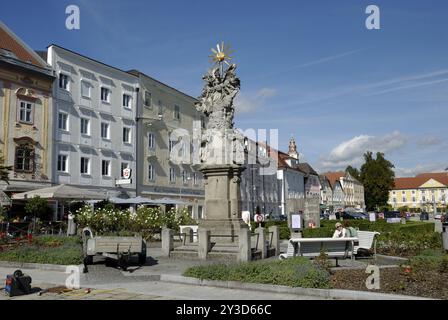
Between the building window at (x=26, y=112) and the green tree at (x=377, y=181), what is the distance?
70.1 metres

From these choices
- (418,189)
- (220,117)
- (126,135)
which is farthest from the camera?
(418,189)

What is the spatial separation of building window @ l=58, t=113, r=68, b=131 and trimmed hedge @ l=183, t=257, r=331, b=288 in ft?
91.2

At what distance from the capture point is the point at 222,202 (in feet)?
56.1

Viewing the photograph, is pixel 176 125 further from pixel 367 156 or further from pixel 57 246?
pixel 367 156

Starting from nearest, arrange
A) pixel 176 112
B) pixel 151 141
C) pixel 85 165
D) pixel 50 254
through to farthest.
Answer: pixel 50 254 < pixel 85 165 < pixel 151 141 < pixel 176 112

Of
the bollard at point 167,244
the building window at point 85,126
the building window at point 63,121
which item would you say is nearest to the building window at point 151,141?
the building window at point 85,126

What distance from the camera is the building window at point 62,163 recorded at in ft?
115

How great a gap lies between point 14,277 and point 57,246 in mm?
7209

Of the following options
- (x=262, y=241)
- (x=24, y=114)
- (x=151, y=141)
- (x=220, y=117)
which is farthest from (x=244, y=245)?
(x=151, y=141)

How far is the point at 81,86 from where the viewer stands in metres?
37.5

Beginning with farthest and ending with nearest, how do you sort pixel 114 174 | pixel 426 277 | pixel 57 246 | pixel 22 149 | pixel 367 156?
pixel 367 156, pixel 114 174, pixel 22 149, pixel 57 246, pixel 426 277

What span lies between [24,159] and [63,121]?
504 centimetres

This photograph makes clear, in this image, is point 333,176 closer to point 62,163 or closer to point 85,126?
point 85,126
